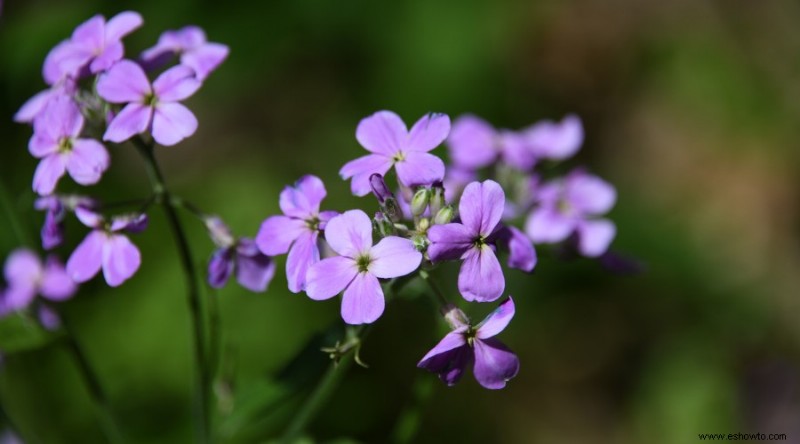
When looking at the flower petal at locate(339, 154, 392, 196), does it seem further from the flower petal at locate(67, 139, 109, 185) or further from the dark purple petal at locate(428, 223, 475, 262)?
the flower petal at locate(67, 139, 109, 185)

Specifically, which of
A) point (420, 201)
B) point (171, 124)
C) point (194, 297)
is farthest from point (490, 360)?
point (171, 124)

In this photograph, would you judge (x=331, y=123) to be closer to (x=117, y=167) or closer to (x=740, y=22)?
(x=117, y=167)

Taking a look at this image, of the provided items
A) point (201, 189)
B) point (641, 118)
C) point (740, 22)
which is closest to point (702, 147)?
point (641, 118)

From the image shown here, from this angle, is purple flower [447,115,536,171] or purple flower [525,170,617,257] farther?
purple flower [447,115,536,171]

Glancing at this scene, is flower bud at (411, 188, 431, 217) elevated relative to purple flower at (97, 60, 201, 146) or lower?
lower

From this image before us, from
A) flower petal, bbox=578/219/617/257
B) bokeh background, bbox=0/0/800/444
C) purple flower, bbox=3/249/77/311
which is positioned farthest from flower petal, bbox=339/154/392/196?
bokeh background, bbox=0/0/800/444

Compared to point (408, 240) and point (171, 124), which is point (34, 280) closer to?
point (171, 124)
